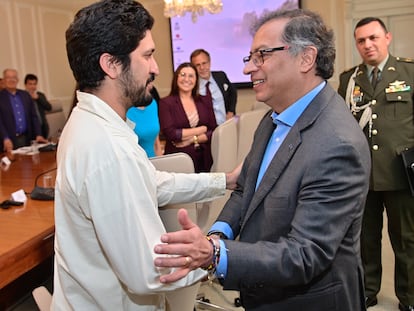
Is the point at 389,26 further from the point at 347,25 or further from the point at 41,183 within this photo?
the point at 41,183

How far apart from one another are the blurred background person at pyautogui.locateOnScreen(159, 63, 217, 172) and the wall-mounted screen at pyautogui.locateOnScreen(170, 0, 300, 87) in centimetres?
340

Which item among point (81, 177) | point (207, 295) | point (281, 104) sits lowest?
point (207, 295)

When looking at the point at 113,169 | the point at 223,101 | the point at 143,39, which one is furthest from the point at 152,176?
the point at 223,101

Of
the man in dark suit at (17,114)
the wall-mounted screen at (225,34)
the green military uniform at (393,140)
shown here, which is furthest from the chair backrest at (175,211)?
the wall-mounted screen at (225,34)

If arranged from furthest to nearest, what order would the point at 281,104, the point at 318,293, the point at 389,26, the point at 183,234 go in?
the point at 389,26 < the point at 281,104 < the point at 318,293 < the point at 183,234

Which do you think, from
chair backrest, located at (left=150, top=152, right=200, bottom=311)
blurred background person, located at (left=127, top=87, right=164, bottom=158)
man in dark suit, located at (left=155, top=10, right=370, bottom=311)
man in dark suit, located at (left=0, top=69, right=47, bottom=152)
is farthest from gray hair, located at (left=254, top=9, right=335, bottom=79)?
man in dark suit, located at (left=0, top=69, right=47, bottom=152)

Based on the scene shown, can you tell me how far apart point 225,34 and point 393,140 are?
507 cm

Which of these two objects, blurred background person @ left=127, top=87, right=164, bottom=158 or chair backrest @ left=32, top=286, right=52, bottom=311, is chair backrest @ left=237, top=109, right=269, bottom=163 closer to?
blurred background person @ left=127, top=87, right=164, bottom=158

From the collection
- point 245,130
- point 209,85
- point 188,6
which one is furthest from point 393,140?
point 188,6

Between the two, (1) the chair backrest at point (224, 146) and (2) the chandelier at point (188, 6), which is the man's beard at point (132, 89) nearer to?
(1) the chair backrest at point (224, 146)

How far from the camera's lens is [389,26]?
601 cm

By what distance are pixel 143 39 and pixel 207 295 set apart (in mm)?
2052

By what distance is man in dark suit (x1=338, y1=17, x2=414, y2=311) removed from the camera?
7.88ft

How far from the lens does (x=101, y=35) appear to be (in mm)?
1172
